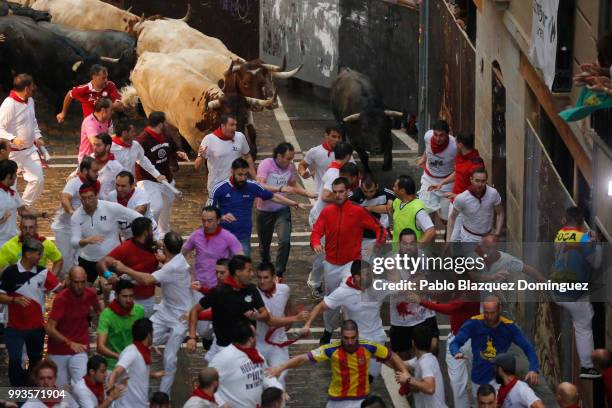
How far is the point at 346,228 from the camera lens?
60.2 feet

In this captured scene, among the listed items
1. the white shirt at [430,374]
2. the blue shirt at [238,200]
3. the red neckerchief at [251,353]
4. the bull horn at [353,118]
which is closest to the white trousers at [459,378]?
the white shirt at [430,374]

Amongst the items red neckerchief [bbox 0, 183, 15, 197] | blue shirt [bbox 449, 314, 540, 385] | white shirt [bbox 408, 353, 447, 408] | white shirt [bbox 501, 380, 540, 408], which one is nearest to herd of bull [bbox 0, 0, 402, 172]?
red neckerchief [bbox 0, 183, 15, 197]

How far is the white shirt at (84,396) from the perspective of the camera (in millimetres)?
15102

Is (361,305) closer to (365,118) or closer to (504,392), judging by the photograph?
(504,392)

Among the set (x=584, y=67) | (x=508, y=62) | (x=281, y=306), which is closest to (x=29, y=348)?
(x=281, y=306)

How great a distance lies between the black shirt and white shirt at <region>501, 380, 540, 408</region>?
9.00ft

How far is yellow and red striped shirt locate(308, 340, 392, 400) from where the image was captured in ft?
50.6

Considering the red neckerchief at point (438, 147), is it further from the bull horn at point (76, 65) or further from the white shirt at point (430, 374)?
the bull horn at point (76, 65)

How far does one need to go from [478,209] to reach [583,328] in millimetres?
3233

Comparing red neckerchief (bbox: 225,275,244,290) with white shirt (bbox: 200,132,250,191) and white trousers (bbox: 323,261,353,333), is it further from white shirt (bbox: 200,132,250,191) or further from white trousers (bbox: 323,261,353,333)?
white shirt (bbox: 200,132,250,191)

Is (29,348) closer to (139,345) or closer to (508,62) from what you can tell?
(139,345)

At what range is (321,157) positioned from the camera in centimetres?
2116

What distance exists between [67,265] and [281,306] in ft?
12.6

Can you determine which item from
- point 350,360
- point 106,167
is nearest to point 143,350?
point 350,360
